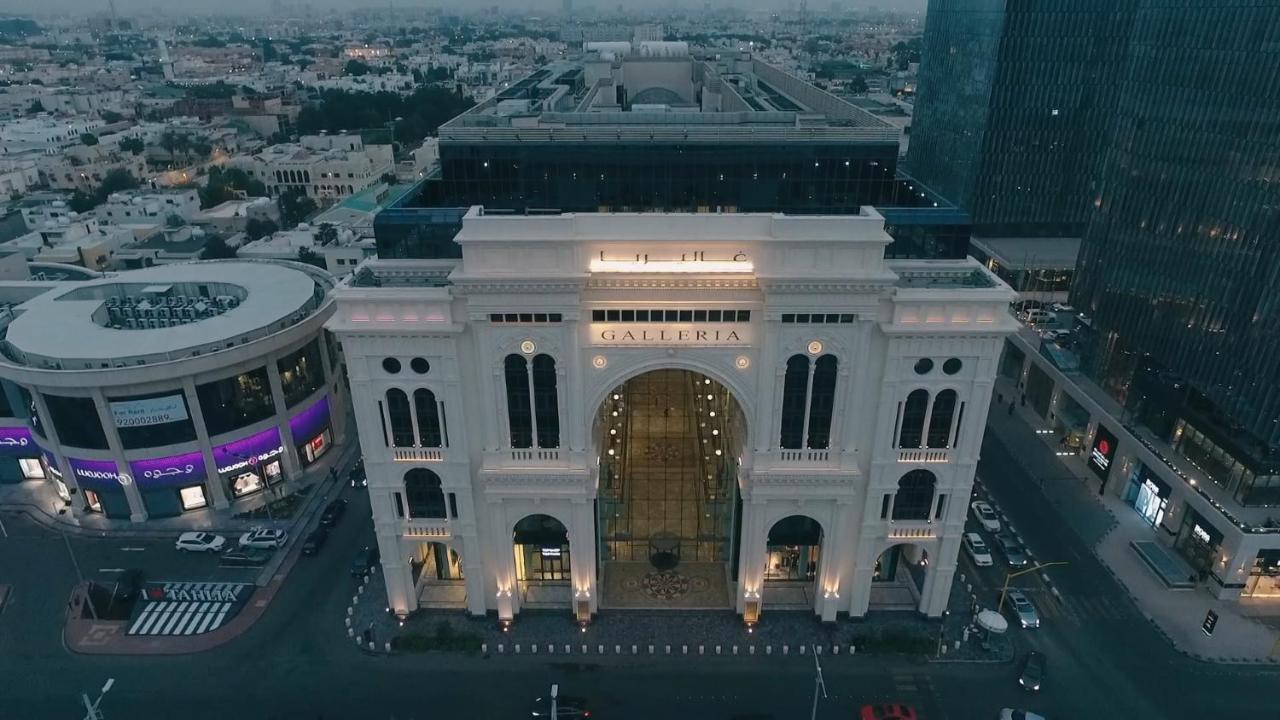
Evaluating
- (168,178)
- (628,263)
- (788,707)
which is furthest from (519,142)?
(168,178)

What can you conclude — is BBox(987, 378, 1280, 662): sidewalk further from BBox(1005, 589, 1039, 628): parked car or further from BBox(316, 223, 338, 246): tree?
BBox(316, 223, 338, 246): tree

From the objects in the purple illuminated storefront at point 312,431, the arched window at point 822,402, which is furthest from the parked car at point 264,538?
the arched window at point 822,402

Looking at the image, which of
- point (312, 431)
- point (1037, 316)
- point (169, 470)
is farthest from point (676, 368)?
point (1037, 316)

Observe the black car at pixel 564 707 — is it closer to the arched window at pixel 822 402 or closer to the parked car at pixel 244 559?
the arched window at pixel 822 402

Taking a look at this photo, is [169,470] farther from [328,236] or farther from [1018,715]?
[1018,715]

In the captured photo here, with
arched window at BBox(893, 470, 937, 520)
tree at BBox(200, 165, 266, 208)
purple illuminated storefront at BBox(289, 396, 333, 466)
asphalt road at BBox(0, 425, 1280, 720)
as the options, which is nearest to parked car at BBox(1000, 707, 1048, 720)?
asphalt road at BBox(0, 425, 1280, 720)

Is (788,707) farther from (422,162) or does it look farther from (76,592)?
(422,162)
